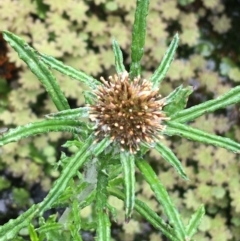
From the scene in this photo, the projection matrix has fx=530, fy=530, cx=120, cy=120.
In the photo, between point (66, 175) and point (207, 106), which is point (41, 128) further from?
point (207, 106)

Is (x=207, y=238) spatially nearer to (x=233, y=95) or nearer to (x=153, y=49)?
(x=153, y=49)

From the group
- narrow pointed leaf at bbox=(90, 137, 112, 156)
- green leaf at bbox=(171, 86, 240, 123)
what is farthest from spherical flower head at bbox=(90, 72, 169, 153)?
green leaf at bbox=(171, 86, 240, 123)

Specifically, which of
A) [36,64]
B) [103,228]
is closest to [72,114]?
[36,64]

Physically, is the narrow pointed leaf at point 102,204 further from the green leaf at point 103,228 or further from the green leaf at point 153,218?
the green leaf at point 153,218

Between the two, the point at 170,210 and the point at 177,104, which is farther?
the point at 177,104

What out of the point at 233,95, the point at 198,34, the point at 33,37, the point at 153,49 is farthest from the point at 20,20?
the point at 233,95

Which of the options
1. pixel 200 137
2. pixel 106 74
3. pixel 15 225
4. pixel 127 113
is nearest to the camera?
pixel 127 113

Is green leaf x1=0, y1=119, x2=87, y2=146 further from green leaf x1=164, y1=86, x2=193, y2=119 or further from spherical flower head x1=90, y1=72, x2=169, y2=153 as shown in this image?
green leaf x1=164, y1=86, x2=193, y2=119
